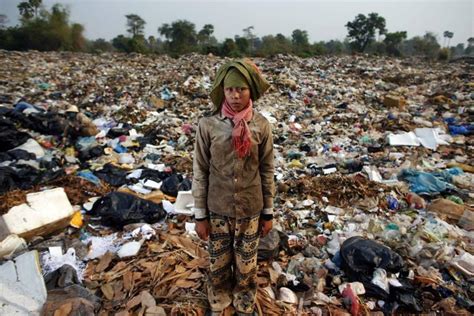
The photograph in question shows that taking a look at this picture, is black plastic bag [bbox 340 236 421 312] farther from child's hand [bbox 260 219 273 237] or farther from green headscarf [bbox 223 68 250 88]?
green headscarf [bbox 223 68 250 88]

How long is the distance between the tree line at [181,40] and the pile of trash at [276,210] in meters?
13.5

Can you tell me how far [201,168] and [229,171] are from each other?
165mm

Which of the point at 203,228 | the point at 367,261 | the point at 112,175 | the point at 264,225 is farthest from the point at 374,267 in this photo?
the point at 112,175

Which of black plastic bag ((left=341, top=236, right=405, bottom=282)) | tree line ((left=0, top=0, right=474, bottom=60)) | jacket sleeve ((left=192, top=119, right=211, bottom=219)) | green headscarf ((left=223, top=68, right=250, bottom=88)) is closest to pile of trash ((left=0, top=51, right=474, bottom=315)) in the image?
black plastic bag ((left=341, top=236, right=405, bottom=282))

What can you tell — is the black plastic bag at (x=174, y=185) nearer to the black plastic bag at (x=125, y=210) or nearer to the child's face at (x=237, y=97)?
the black plastic bag at (x=125, y=210)

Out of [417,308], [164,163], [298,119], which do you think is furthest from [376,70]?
[417,308]

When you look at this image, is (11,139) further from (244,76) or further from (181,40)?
(181,40)

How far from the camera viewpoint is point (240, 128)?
1339 millimetres

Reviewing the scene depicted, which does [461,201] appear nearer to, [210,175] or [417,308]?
[417,308]

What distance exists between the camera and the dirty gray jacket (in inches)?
56.4

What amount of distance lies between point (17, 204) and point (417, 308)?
319 cm

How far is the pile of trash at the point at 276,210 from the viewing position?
6.50 ft

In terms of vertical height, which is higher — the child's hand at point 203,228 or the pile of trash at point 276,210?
the child's hand at point 203,228

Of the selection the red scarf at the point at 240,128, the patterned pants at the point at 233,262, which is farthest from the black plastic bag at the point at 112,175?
the red scarf at the point at 240,128
